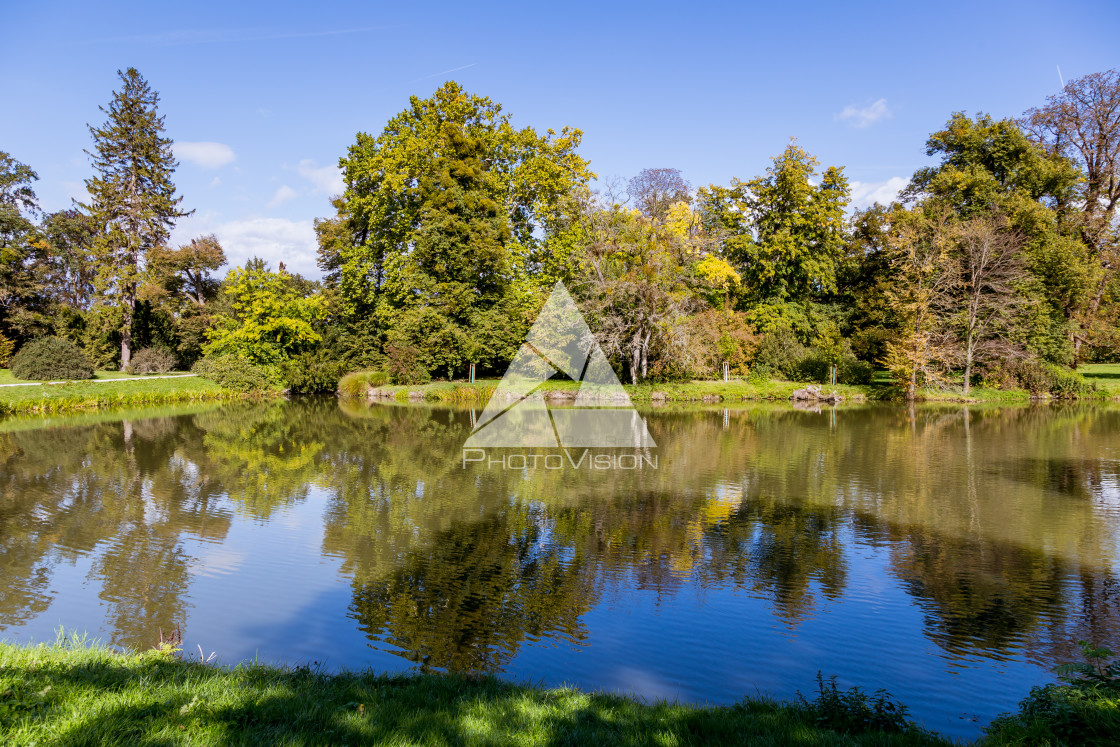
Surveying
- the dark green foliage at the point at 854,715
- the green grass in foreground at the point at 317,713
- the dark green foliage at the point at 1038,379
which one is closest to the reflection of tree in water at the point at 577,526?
the green grass in foreground at the point at 317,713

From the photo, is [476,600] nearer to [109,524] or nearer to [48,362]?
[109,524]

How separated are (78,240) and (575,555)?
4643cm

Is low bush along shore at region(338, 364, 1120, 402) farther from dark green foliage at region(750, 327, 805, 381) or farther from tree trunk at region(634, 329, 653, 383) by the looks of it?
dark green foliage at region(750, 327, 805, 381)

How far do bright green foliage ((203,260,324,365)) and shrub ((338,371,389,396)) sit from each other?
3352mm

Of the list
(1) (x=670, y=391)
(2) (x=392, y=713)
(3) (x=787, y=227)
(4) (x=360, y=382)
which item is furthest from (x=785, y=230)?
(2) (x=392, y=713)

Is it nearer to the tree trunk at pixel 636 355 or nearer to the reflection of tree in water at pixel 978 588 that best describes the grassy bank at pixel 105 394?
the tree trunk at pixel 636 355

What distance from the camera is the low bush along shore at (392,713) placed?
10.3ft

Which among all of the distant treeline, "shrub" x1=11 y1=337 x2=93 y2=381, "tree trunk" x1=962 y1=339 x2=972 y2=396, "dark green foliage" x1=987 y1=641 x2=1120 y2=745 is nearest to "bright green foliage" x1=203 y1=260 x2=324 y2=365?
the distant treeline

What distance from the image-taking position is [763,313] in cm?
3603

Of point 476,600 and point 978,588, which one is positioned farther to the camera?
point 978,588

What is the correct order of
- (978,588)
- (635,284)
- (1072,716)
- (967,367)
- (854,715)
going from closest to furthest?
(1072,716) < (854,715) < (978,588) < (635,284) < (967,367)

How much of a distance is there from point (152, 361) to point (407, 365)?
15.3 metres

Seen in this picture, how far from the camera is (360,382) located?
32906 mm

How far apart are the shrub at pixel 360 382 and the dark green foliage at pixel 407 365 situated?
3.07 feet
